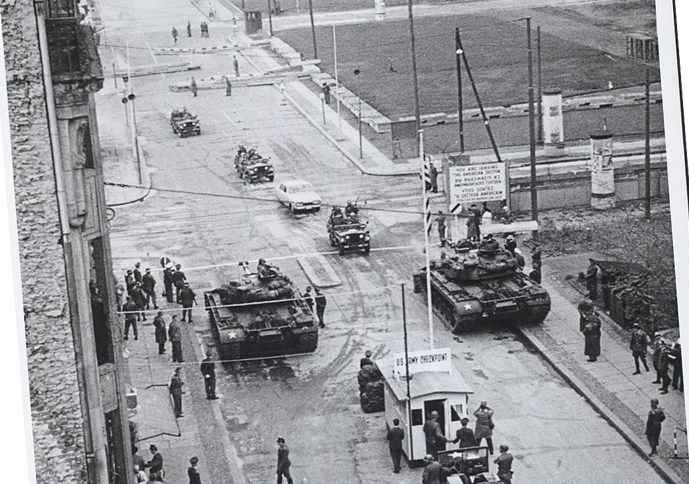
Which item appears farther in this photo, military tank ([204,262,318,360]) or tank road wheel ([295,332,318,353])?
tank road wheel ([295,332,318,353])

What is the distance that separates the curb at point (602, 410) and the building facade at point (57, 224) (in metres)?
9.50

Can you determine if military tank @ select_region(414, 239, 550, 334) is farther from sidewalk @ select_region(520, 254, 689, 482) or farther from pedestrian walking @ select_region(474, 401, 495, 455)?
pedestrian walking @ select_region(474, 401, 495, 455)

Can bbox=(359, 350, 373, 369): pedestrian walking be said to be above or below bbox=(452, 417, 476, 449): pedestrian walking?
above

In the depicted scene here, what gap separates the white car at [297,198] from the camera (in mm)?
39312

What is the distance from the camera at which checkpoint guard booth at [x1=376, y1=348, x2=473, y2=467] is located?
2505 centimetres

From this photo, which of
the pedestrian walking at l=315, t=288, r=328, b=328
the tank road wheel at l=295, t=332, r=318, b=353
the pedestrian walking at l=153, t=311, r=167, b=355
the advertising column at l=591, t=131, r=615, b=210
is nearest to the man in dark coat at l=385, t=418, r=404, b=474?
the tank road wheel at l=295, t=332, r=318, b=353

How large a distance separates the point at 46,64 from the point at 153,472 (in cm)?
749

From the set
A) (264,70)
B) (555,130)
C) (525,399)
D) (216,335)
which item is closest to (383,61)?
(264,70)

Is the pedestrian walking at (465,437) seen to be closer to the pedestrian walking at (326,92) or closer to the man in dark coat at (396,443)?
the man in dark coat at (396,443)

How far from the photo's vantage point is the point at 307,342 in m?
29.8

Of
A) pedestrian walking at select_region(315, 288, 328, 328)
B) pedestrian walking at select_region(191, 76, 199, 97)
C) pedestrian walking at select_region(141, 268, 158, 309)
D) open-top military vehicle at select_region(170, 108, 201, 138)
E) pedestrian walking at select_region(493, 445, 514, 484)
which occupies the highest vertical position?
pedestrian walking at select_region(191, 76, 199, 97)

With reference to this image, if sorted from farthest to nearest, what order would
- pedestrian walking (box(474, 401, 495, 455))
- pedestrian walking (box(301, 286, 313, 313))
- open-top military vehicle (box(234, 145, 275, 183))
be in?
open-top military vehicle (box(234, 145, 275, 183)), pedestrian walking (box(301, 286, 313, 313)), pedestrian walking (box(474, 401, 495, 455))

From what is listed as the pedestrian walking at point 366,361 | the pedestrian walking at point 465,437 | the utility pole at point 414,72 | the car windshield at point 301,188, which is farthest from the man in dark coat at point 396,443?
the utility pole at point 414,72

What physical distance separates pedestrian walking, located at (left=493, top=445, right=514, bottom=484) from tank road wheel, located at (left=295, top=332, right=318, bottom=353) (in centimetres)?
702
